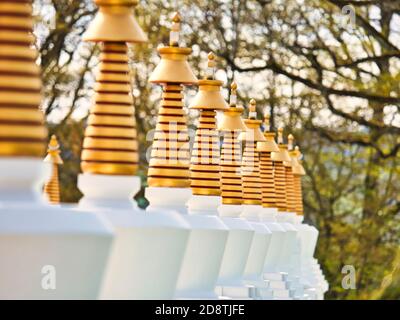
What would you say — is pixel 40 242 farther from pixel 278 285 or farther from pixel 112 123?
pixel 278 285

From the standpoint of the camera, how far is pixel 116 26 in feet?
42.9

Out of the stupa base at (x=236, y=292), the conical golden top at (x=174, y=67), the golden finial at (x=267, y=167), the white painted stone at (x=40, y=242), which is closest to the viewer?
the white painted stone at (x=40, y=242)

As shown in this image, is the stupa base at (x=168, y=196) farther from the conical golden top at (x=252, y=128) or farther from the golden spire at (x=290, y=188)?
the golden spire at (x=290, y=188)

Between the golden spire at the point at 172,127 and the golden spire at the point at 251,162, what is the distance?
7.51 m

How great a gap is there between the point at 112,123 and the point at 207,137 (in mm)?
5586

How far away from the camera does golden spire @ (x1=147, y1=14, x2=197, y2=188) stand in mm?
15172

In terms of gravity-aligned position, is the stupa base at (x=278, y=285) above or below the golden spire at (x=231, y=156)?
below

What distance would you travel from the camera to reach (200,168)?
18.0 meters

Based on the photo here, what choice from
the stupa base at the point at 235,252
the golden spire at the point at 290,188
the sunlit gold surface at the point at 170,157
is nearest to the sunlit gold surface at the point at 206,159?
the stupa base at the point at 235,252

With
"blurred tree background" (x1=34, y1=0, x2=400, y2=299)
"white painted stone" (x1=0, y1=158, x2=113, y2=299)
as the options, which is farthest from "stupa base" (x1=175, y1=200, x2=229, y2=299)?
"blurred tree background" (x1=34, y1=0, x2=400, y2=299)

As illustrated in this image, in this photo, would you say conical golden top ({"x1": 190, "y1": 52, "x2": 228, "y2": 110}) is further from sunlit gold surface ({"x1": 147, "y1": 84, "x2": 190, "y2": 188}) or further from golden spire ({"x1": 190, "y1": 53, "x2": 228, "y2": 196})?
sunlit gold surface ({"x1": 147, "y1": 84, "x2": 190, "y2": 188})

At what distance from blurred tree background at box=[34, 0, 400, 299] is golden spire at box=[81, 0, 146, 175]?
34.3 meters

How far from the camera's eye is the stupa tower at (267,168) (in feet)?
87.7
